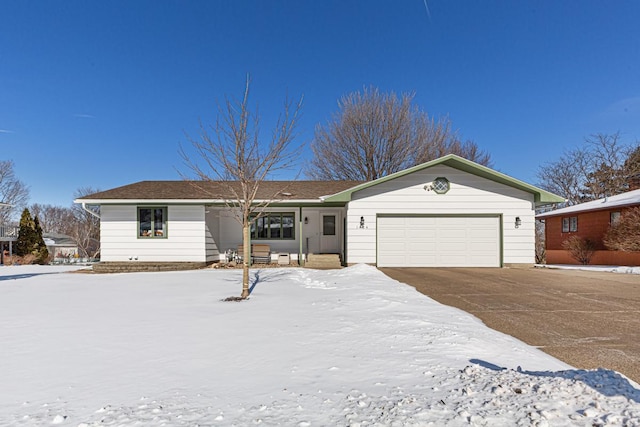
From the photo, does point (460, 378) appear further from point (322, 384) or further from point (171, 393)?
point (171, 393)

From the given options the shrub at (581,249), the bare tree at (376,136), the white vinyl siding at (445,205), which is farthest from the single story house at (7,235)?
the shrub at (581,249)

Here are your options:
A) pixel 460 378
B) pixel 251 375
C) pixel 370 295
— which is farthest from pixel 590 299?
pixel 251 375

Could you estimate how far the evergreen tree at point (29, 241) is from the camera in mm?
19462

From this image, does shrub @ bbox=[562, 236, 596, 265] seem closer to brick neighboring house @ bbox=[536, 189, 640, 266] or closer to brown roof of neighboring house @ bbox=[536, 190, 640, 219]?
brick neighboring house @ bbox=[536, 189, 640, 266]

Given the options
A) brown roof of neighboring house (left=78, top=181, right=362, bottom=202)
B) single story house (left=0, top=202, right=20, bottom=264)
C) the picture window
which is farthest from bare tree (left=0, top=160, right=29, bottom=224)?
the picture window

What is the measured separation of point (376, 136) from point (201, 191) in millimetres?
13360

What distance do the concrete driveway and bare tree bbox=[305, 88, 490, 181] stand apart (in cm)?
1362

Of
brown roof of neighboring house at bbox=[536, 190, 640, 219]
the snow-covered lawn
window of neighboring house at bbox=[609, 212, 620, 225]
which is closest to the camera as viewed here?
the snow-covered lawn

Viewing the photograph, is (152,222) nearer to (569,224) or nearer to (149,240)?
(149,240)

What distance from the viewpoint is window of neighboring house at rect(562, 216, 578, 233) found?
1929 centimetres

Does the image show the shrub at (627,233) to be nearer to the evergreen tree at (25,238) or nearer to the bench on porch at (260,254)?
the bench on porch at (260,254)

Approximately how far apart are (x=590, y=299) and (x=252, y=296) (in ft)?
23.0

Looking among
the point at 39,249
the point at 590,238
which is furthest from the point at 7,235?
the point at 590,238

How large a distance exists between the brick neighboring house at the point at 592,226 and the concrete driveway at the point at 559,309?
8062mm
